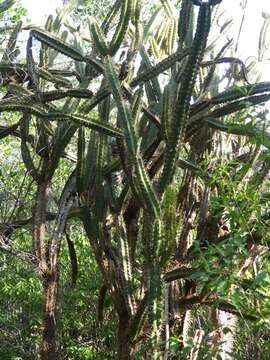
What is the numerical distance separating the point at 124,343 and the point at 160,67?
209 cm

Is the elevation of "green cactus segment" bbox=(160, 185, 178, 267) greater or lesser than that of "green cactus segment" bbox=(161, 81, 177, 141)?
lesser

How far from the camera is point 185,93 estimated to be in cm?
341

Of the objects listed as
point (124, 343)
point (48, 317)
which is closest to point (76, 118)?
point (48, 317)

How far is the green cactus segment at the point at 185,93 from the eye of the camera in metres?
3.28

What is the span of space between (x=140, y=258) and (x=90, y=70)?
2.25m

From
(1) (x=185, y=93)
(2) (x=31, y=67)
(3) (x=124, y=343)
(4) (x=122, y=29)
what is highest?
(4) (x=122, y=29)

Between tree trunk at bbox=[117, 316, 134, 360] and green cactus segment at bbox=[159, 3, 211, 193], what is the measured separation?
119cm

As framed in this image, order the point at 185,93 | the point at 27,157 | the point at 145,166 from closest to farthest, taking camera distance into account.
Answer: the point at 185,93
the point at 145,166
the point at 27,157

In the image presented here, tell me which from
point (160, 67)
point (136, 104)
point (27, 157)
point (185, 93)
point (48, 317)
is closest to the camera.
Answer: point (185, 93)

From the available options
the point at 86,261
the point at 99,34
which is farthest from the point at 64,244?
the point at 99,34

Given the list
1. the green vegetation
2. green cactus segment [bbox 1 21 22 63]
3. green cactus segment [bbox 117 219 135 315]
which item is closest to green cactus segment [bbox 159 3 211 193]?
the green vegetation

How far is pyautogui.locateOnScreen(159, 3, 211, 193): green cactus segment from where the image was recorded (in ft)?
10.8

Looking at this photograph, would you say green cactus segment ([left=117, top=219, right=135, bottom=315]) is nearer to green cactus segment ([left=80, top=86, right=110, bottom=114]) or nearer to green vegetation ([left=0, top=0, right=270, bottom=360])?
green vegetation ([left=0, top=0, right=270, bottom=360])

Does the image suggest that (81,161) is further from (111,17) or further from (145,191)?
(111,17)
